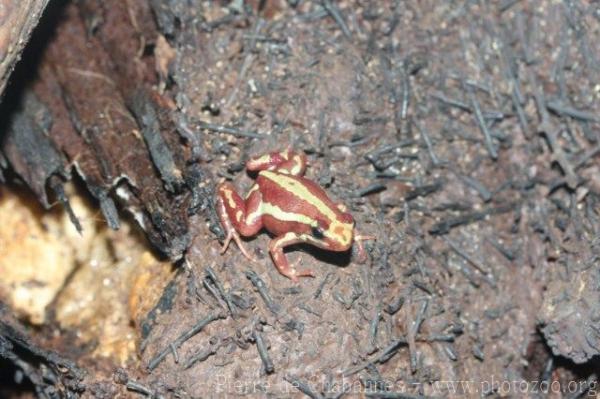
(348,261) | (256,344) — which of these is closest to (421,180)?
(348,261)

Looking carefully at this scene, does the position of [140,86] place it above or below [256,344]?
above

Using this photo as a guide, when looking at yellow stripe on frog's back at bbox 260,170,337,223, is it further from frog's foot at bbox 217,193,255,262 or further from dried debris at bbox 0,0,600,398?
frog's foot at bbox 217,193,255,262

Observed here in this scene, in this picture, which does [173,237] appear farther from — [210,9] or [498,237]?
[498,237]

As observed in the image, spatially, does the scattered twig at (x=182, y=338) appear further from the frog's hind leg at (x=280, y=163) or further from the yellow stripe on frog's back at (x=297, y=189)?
the frog's hind leg at (x=280, y=163)

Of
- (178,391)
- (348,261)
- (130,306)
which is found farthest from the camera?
(130,306)

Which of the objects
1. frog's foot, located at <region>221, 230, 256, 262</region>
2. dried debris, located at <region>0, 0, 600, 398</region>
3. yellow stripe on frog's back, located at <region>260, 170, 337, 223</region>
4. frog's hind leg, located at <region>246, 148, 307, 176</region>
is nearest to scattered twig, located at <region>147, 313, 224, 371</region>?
dried debris, located at <region>0, 0, 600, 398</region>
